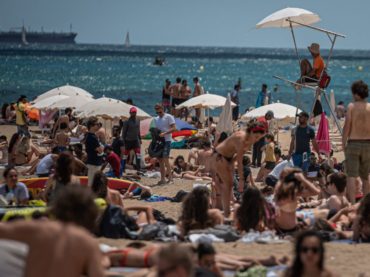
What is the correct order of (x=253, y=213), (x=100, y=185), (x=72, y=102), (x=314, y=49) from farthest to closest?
(x=72, y=102) → (x=314, y=49) → (x=100, y=185) → (x=253, y=213)

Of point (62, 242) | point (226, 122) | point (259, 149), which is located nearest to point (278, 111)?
point (259, 149)

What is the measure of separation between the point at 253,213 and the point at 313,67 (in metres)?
5.65

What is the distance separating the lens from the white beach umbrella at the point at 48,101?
70.1ft

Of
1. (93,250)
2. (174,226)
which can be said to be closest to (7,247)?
(93,250)

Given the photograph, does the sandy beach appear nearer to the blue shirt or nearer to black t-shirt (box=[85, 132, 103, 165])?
the blue shirt

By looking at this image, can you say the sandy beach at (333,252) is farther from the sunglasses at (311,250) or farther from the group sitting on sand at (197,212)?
the sunglasses at (311,250)

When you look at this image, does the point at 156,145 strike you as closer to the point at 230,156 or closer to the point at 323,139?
the point at 323,139

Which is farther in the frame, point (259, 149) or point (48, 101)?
point (48, 101)

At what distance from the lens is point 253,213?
32.2ft

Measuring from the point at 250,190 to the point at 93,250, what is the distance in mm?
4479

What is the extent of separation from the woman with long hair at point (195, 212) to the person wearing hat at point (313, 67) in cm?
573

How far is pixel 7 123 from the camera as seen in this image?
26.8 metres

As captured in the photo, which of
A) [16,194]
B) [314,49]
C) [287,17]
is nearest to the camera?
[16,194]

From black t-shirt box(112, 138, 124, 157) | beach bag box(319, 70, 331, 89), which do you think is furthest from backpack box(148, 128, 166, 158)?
beach bag box(319, 70, 331, 89)
